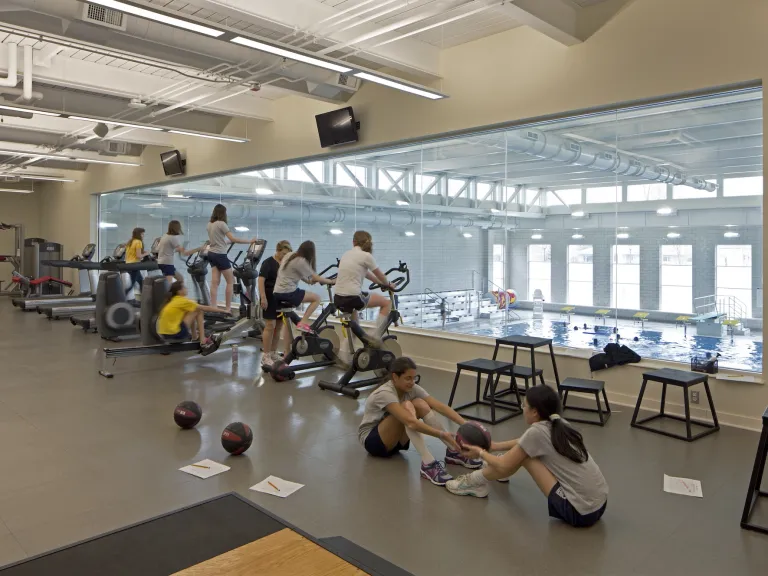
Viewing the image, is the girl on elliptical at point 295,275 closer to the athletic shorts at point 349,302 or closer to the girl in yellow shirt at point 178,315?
the athletic shorts at point 349,302

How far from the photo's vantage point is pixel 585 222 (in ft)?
19.7

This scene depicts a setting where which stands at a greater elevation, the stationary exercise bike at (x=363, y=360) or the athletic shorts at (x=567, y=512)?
the stationary exercise bike at (x=363, y=360)

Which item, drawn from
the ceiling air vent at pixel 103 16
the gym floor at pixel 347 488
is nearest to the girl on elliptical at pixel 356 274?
A: the gym floor at pixel 347 488

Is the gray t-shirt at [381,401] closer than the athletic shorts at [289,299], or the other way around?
the gray t-shirt at [381,401]

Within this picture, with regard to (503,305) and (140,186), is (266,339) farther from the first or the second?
(140,186)

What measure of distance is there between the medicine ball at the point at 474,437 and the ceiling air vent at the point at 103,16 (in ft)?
14.4

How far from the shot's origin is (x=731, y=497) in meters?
3.37

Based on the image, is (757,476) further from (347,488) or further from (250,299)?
(250,299)

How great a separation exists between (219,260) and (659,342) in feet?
19.5

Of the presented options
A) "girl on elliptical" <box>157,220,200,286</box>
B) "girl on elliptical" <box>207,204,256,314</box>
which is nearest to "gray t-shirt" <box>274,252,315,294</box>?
"girl on elliptical" <box>207,204,256,314</box>

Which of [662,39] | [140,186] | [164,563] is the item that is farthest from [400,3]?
[140,186]

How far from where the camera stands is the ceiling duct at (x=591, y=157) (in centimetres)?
530

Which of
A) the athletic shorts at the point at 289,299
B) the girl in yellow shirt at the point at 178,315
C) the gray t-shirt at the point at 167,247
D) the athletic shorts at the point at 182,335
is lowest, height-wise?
the athletic shorts at the point at 182,335

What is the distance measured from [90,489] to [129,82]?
6.17 metres
